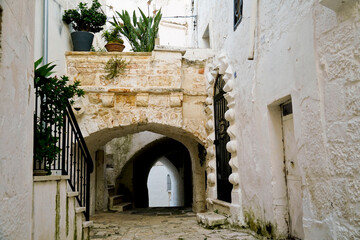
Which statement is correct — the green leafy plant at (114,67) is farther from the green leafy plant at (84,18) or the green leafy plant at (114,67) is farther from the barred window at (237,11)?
the barred window at (237,11)

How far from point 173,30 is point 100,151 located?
7.27 meters

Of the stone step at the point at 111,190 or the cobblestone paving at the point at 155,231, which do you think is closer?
the cobblestone paving at the point at 155,231

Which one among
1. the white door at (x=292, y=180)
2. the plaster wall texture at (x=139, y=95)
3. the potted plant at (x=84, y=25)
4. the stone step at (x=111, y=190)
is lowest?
the stone step at (x=111, y=190)

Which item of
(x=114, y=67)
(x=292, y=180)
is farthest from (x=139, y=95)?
(x=292, y=180)

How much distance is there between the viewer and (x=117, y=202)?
31.7ft

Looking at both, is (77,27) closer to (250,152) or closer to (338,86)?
(250,152)

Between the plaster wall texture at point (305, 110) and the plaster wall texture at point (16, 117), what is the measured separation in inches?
89.5

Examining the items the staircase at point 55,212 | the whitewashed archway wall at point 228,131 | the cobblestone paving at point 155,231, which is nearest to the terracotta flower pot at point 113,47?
the whitewashed archway wall at point 228,131

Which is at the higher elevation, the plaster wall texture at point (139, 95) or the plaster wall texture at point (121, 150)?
the plaster wall texture at point (139, 95)

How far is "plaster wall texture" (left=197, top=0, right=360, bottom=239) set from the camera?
252 cm

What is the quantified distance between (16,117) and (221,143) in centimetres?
435

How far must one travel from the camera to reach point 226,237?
446 cm

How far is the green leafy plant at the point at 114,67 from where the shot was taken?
668 centimetres

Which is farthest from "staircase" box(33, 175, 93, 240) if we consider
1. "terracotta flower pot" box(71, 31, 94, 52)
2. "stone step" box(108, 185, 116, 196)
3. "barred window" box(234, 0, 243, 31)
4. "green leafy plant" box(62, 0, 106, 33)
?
"stone step" box(108, 185, 116, 196)
